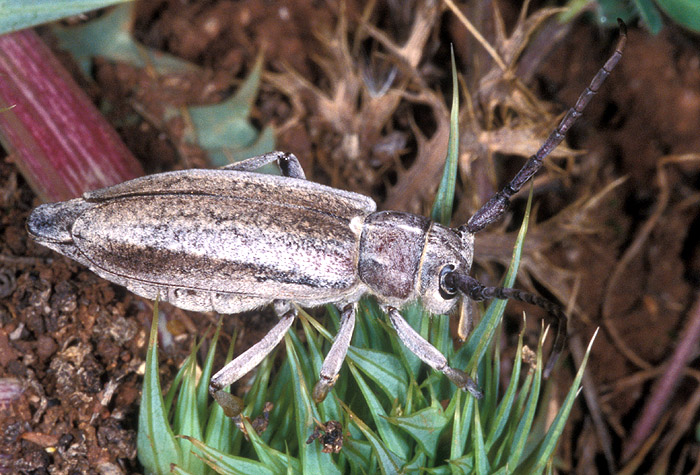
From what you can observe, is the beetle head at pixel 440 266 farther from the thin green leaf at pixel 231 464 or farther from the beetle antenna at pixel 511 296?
the thin green leaf at pixel 231 464

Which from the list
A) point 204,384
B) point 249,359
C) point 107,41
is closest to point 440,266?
point 249,359

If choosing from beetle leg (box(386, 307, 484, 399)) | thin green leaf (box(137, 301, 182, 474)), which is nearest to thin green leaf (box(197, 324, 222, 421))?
thin green leaf (box(137, 301, 182, 474))

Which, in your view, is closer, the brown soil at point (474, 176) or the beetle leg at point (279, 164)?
the brown soil at point (474, 176)

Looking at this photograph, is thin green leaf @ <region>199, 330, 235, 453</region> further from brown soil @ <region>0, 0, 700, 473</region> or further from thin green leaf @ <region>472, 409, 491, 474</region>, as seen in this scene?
thin green leaf @ <region>472, 409, 491, 474</region>

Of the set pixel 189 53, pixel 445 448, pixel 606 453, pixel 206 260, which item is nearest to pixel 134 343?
pixel 206 260

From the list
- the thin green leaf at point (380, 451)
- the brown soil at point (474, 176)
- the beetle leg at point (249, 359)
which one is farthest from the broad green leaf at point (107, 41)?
the thin green leaf at point (380, 451)
